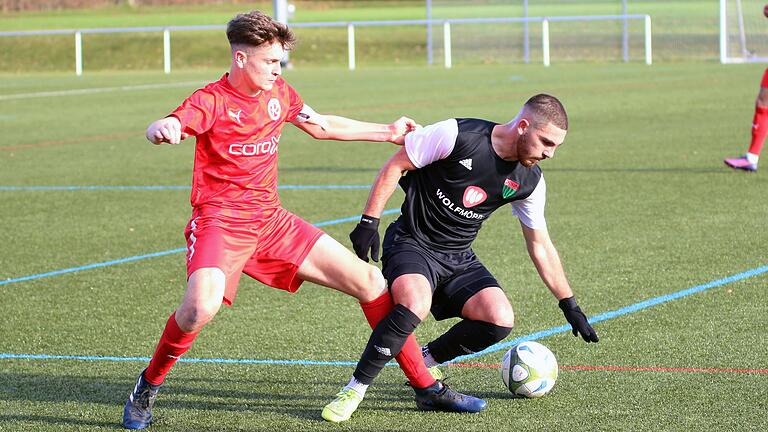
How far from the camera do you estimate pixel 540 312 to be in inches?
281

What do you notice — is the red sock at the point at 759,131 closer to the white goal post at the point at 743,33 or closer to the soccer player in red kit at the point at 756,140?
the soccer player in red kit at the point at 756,140

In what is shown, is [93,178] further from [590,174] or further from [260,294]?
[260,294]

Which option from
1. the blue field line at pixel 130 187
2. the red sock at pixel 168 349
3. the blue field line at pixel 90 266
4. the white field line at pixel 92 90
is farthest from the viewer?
the white field line at pixel 92 90

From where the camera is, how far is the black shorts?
5516 mm

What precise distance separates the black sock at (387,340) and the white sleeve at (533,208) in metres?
0.82

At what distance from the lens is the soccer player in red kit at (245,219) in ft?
17.0

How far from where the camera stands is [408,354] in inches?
212

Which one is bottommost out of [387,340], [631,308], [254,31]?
[631,308]

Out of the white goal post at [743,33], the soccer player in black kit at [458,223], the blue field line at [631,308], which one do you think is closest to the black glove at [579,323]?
the soccer player in black kit at [458,223]

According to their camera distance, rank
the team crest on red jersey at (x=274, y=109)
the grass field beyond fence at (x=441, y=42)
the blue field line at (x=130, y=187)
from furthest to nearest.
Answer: the grass field beyond fence at (x=441, y=42) → the blue field line at (x=130, y=187) → the team crest on red jersey at (x=274, y=109)

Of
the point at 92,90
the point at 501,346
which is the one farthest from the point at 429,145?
the point at 92,90

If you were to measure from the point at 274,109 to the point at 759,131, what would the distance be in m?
8.44

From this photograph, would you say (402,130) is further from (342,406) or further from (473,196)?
(342,406)

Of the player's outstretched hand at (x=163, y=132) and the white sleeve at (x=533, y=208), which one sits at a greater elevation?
the player's outstretched hand at (x=163, y=132)
